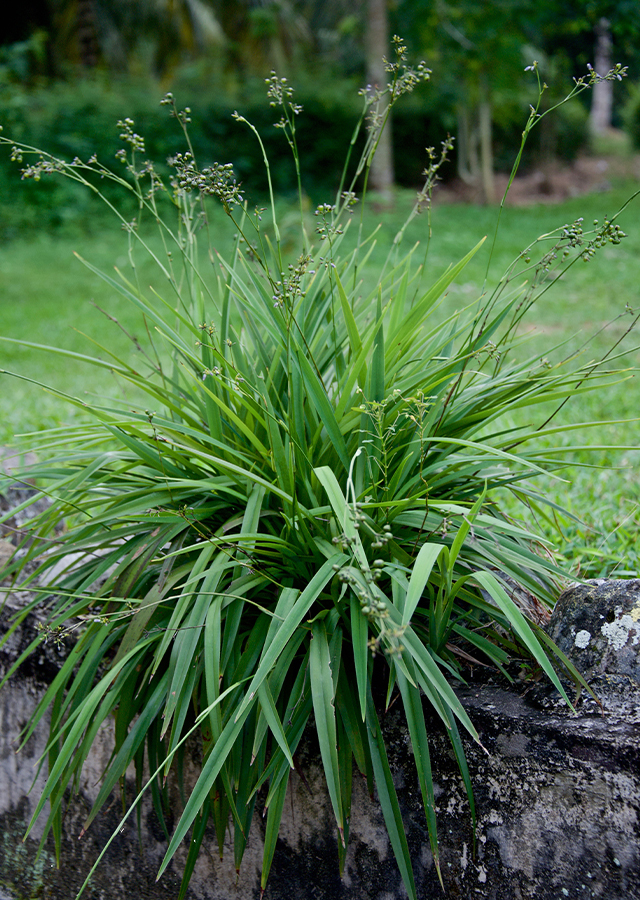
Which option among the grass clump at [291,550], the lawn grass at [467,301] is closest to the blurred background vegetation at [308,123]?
the lawn grass at [467,301]

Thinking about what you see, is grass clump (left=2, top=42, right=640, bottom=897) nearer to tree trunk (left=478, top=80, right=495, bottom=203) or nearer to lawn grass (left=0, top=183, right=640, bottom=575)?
lawn grass (left=0, top=183, right=640, bottom=575)

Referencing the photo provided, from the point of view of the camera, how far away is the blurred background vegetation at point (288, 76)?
1192 cm

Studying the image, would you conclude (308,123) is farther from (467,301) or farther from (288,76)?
(467,301)

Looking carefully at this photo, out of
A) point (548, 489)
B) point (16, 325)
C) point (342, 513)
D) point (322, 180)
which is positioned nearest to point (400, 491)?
point (342, 513)

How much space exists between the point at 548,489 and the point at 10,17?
19448 millimetres

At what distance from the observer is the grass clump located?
1.27 m

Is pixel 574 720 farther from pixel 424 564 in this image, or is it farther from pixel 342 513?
pixel 342 513

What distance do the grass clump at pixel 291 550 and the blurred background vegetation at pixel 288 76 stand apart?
10239 millimetres

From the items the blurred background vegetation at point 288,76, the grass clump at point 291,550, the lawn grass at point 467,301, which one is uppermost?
the blurred background vegetation at point 288,76

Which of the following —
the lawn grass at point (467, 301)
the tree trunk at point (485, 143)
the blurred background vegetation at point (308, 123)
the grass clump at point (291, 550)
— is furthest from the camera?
the tree trunk at point (485, 143)

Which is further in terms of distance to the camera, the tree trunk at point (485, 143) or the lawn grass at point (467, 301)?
the tree trunk at point (485, 143)

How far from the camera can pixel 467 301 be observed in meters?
7.45

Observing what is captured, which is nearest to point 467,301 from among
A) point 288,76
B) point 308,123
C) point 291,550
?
point 291,550

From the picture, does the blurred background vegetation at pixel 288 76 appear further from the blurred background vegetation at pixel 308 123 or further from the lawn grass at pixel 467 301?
the lawn grass at pixel 467 301
